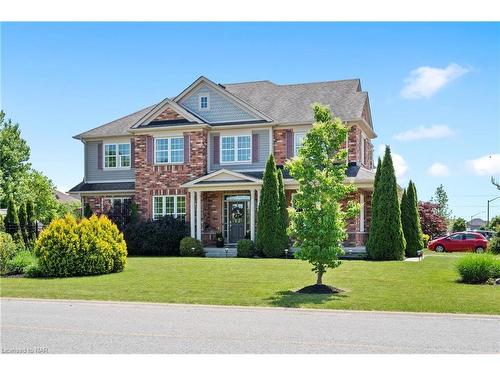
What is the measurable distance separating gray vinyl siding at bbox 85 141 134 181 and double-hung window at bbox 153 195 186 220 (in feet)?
11.0

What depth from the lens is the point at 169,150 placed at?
3272 cm

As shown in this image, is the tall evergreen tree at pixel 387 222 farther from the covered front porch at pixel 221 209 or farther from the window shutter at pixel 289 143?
the covered front porch at pixel 221 209

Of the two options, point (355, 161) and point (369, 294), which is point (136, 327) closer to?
point (369, 294)

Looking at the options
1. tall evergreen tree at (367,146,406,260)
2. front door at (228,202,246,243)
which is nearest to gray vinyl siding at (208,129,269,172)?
front door at (228,202,246,243)

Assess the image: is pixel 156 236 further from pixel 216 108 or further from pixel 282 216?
pixel 216 108

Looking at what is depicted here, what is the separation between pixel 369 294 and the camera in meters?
14.6

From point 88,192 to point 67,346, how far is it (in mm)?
26589

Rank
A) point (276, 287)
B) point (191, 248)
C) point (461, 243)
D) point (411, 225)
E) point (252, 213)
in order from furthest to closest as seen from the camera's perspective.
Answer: point (461, 243) → point (252, 213) → point (191, 248) → point (411, 225) → point (276, 287)

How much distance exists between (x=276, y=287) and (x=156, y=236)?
15394mm

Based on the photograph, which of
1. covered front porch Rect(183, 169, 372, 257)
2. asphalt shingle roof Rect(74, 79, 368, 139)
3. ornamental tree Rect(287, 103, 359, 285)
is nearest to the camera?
ornamental tree Rect(287, 103, 359, 285)

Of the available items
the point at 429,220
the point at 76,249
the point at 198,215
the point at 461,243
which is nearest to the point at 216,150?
the point at 198,215

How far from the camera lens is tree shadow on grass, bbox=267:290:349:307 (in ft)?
44.1

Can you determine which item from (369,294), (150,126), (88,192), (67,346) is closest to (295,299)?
(369,294)

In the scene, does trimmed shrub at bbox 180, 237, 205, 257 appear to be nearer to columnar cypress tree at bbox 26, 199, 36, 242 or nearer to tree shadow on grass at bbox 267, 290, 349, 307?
columnar cypress tree at bbox 26, 199, 36, 242
